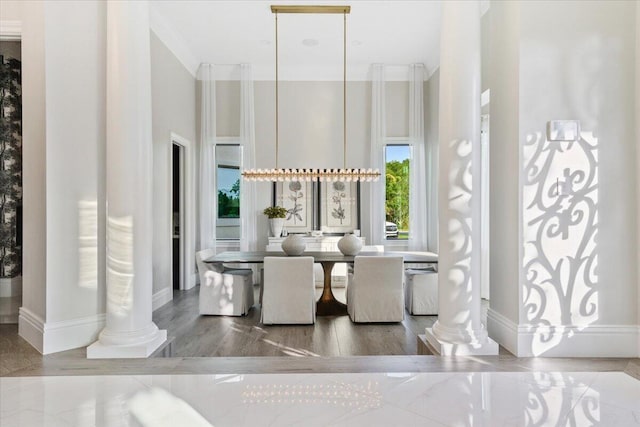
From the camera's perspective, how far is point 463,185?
9.09ft

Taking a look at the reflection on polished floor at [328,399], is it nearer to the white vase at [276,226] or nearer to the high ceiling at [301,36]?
the high ceiling at [301,36]

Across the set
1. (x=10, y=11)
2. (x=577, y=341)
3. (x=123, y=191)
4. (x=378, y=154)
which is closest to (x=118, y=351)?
(x=123, y=191)

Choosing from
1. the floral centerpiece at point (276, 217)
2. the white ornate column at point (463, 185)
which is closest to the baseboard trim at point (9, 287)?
the floral centerpiece at point (276, 217)

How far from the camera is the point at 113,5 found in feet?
9.16

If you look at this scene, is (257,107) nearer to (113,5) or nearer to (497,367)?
(113,5)

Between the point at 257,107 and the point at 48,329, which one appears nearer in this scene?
the point at 48,329

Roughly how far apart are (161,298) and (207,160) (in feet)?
7.81

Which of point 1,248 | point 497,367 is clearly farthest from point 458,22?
point 1,248

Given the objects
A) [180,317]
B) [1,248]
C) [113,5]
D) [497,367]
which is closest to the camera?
[497,367]

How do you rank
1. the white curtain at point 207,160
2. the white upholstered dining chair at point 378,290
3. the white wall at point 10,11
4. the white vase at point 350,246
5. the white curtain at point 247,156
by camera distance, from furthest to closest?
the white curtain at point 247,156 → the white curtain at point 207,160 → the white vase at point 350,246 → the white upholstered dining chair at point 378,290 → the white wall at point 10,11

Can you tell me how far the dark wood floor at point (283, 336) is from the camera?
3342 millimetres

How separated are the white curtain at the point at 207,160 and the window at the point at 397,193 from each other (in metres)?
2.80

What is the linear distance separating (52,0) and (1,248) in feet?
7.62

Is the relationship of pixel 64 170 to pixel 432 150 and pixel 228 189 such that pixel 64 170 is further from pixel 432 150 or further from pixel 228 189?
pixel 432 150
